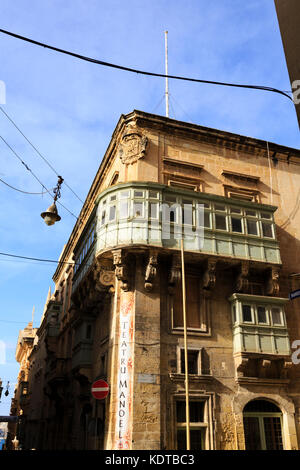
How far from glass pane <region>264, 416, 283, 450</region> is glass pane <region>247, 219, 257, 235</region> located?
826 centimetres

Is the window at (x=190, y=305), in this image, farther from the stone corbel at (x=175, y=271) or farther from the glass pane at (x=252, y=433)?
the glass pane at (x=252, y=433)

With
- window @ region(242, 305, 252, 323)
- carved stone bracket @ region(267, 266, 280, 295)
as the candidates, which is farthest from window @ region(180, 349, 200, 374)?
carved stone bracket @ region(267, 266, 280, 295)

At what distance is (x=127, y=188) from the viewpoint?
18.7 m

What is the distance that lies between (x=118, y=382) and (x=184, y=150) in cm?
1212

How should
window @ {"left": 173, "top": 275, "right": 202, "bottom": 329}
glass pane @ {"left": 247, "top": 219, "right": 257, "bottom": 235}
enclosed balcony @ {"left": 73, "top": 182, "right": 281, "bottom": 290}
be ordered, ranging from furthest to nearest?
glass pane @ {"left": 247, "top": 219, "right": 257, "bottom": 235} → window @ {"left": 173, "top": 275, "right": 202, "bottom": 329} → enclosed balcony @ {"left": 73, "top": 182, "right": 281, "bottom": 290}

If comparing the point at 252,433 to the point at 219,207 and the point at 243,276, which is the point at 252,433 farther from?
the point at 219,207

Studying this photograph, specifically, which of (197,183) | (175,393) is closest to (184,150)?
(197,183)

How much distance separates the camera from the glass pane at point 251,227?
19.6 meters

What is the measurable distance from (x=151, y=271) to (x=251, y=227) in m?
5.78

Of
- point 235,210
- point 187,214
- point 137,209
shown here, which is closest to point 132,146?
point 137,209

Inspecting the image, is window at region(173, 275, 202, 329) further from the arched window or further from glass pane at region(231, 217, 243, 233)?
the arched window

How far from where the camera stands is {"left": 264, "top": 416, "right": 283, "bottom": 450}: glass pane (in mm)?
16812
